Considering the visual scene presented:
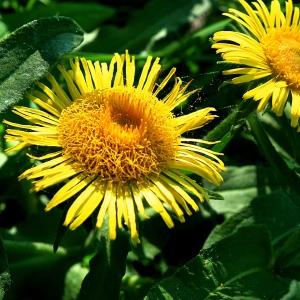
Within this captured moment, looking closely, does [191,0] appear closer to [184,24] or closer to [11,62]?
[184,24]

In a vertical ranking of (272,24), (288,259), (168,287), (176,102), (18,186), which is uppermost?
(272,24)

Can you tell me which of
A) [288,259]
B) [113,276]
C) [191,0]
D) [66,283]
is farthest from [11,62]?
[191,0]

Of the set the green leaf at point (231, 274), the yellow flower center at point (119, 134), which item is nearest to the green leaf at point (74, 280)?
the green leaf at point (231, 274)

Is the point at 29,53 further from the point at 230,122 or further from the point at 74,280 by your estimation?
the point at 74,280

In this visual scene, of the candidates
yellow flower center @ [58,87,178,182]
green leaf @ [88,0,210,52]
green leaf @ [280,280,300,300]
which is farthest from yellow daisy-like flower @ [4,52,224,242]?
green leaf @ [88,0,210,52]

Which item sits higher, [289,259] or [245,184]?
[245,184]

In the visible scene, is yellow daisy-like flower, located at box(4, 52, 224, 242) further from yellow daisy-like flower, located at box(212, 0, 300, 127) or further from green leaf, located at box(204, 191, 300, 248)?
green leaf, located at box(204, 191, 300, 248)

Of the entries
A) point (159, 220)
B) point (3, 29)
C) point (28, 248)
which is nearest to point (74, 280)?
point (28, 248)
